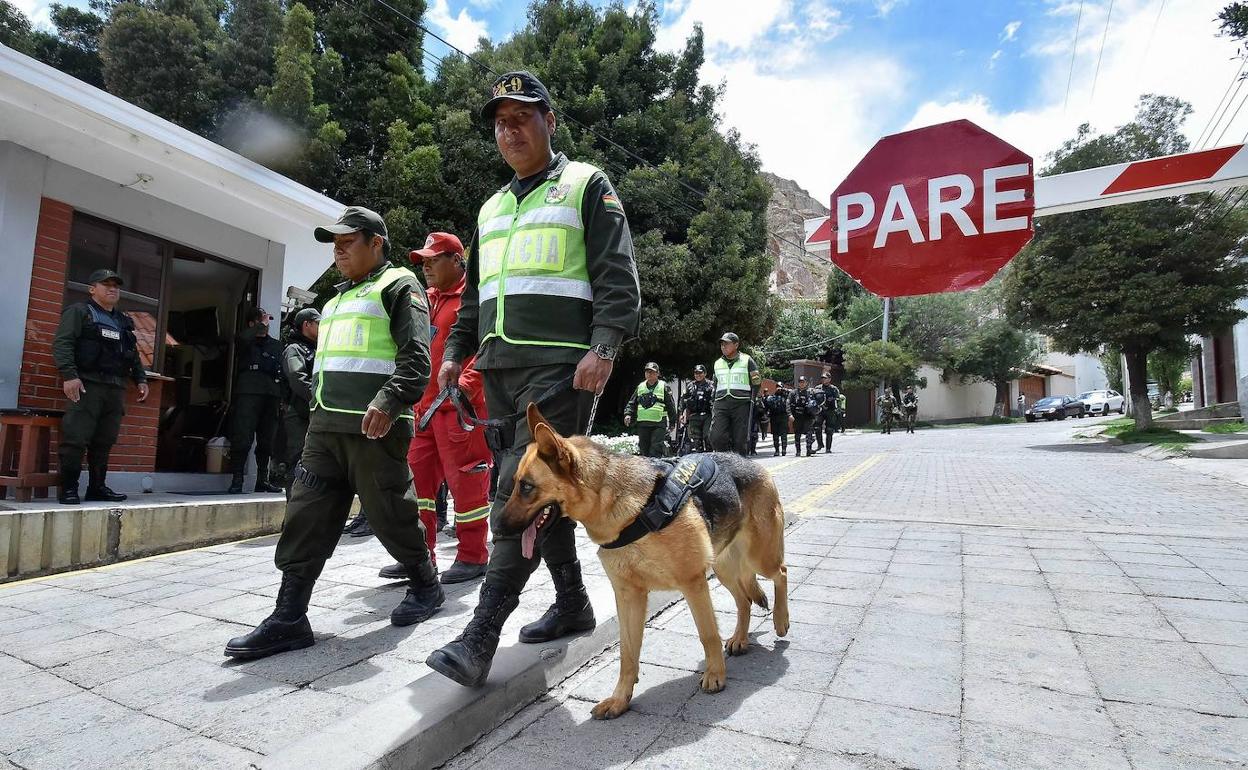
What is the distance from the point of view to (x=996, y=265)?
471 cm

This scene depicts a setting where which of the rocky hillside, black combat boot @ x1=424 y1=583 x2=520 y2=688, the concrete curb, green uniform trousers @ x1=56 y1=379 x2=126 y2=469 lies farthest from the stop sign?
the rocky hillside

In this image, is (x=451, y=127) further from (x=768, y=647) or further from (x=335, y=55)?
(x=768, y=647)

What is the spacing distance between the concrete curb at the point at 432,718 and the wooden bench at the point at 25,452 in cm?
509

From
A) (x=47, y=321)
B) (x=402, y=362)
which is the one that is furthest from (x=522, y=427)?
(x=47, y=321)

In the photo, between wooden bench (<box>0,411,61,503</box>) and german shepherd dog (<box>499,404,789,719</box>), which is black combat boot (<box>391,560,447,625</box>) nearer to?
german shepherd dog (<box>499,404,789,719</box>)

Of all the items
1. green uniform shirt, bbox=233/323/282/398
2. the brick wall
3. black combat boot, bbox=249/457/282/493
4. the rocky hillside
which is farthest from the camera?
the rocky hillside

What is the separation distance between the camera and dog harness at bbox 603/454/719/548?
2301 millimetres

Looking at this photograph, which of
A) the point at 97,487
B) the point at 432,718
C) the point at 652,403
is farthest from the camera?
the point at 652,403

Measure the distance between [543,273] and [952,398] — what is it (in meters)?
48.4

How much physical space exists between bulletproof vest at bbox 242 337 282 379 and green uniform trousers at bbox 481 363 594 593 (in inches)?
209

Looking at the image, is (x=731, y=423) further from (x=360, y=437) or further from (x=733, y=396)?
(x=360, y=437)

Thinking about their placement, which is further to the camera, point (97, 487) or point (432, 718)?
point (97, 487)

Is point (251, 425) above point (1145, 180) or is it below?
below

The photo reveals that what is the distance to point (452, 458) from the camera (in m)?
4.03
